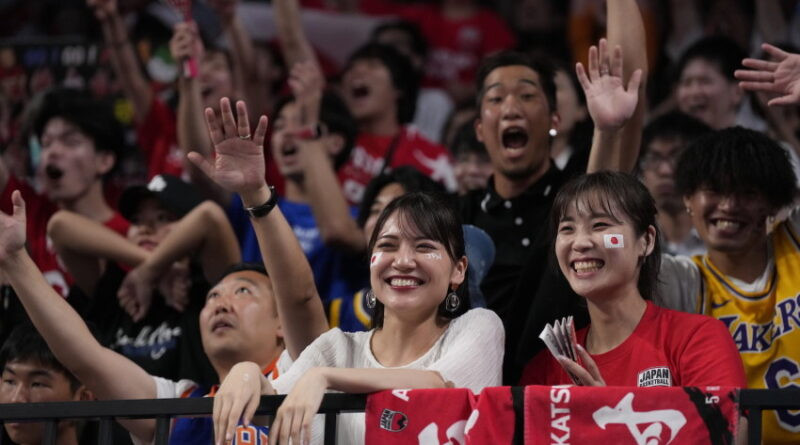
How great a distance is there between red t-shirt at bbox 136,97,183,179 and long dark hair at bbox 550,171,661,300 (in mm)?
3101

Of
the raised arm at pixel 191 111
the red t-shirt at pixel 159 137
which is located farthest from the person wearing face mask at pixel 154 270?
the red t-shirt at pixel 159 137

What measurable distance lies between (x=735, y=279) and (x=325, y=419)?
153 centimetres

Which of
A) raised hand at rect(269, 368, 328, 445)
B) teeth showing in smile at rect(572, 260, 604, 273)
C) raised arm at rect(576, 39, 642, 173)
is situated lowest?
raised hand at rect(269, 368, 328, 445)

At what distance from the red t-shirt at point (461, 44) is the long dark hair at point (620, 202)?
162 inches

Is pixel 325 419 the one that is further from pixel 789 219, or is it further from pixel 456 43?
pixel 456 43

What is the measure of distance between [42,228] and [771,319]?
3.28 meters

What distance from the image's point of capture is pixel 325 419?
331cm

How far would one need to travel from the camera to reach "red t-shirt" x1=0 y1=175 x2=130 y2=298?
543 centimetres

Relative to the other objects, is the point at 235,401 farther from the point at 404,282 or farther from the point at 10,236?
the point at 10,236

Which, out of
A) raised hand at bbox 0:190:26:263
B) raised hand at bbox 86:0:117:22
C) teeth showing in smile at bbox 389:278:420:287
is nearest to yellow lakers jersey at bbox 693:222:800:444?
teeth showing in smile at bbox 389:278:420:287

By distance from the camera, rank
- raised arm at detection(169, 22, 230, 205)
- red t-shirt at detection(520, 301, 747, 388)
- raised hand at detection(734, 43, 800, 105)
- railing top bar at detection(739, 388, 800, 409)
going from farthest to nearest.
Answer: raised arm at detection(169, 22, 230, 205), raised hand at detection(734, 43, 800, 105), red t-shirt at detection(520, 301, 747, 388), railing top bar at detection(739, 388, 800, 409)

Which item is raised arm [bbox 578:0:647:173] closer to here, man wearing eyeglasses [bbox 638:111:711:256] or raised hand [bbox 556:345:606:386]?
raised hand [bbox 556:345:606:386]

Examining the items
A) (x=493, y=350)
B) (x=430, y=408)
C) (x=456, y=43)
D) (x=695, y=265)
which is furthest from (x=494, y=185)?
(x=456, y=43)

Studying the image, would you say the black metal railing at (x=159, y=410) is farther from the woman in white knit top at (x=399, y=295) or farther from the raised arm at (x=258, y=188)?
the raised arm at (x=258, y=188)
